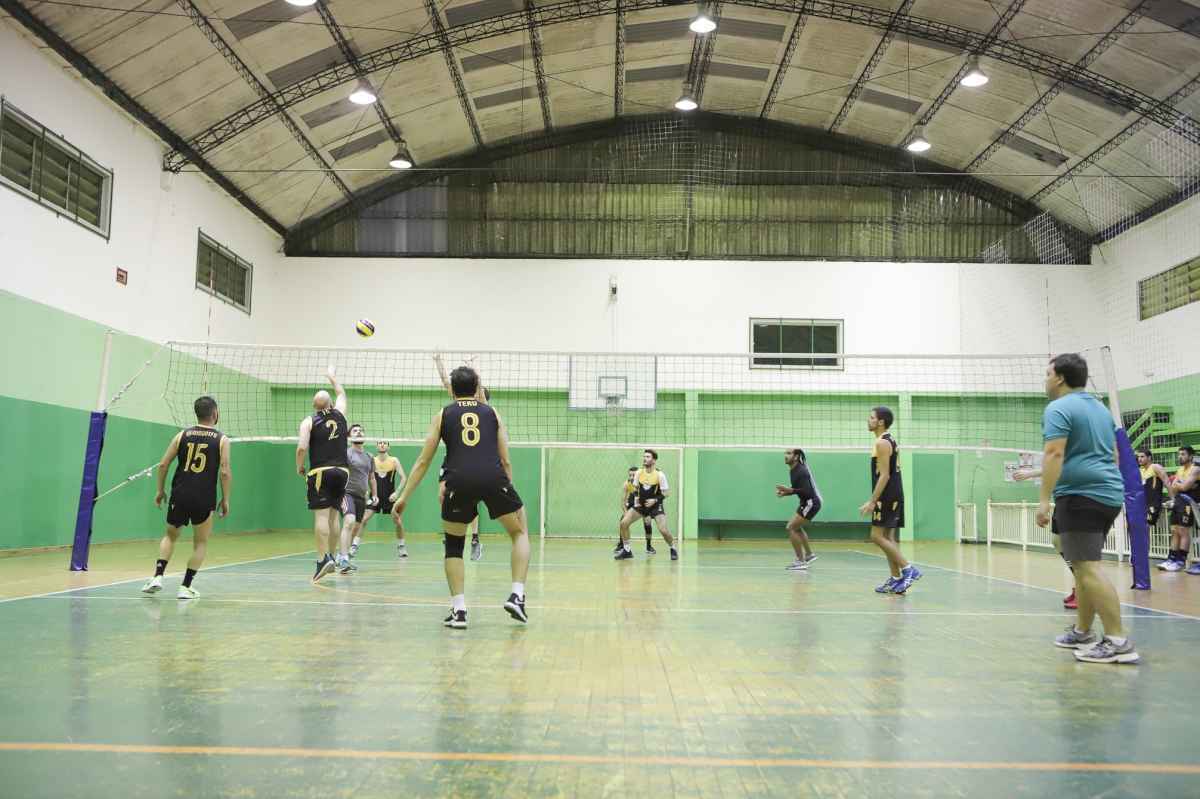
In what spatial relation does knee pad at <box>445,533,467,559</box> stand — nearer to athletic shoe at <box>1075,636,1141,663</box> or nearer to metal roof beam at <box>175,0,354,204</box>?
athletic shoe at <box>1075,636,1141,663</box>

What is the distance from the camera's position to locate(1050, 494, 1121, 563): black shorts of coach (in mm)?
5145

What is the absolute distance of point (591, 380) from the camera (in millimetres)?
22000

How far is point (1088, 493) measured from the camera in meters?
5.18

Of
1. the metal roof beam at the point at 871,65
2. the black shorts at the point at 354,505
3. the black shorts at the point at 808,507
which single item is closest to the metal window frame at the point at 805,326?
the metal roof beam at the point at 871,65

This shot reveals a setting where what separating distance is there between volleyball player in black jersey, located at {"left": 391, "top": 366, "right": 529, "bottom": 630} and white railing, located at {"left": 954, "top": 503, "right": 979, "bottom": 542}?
18.3 metres

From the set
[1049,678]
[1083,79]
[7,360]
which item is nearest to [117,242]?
[7,360]

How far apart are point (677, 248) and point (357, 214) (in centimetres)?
809

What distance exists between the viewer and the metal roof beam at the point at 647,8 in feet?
56.8

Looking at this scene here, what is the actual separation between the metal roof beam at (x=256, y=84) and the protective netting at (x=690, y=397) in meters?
4.47

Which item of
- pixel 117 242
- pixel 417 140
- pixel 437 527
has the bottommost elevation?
pixel 437 527

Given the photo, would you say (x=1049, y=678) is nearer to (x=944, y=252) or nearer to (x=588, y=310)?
(x=588, y=310)

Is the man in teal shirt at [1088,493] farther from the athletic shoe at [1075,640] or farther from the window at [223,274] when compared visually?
the window at [223,274]

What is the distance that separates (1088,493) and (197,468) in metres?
6.55

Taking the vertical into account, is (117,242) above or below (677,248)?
below
